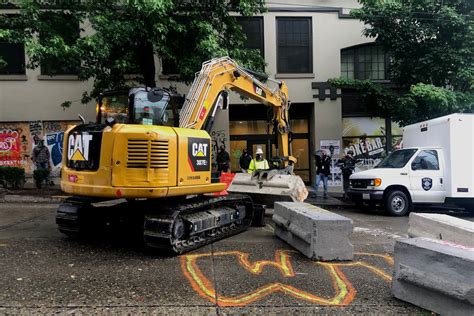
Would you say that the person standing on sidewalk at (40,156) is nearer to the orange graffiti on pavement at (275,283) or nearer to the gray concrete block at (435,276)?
the orange graffiti on pavement at (275,283)

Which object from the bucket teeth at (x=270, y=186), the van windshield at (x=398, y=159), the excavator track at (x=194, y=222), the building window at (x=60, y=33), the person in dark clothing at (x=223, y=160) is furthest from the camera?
the person in dark clothing at (x=223, y=160)

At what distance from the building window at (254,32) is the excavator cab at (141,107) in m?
10.5

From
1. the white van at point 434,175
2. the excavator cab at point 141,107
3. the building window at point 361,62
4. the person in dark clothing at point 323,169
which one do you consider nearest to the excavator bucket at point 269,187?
the excavator cab at point 141,107

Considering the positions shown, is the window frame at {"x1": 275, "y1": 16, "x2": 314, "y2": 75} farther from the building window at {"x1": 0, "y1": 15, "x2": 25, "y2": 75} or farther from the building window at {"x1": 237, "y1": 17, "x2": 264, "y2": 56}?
the building window at {"x1": 0, "y1": 15, "x2": 25, "y2": 75}

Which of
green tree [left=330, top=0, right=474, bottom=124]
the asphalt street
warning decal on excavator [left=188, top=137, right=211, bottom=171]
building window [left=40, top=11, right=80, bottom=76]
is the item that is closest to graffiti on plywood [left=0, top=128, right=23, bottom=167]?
building window [left=40, top=11, right=80, bottom=76]

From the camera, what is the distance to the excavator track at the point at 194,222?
638 centimetres

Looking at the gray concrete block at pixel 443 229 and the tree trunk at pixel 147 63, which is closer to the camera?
the gray concrete block at pixel 443 229

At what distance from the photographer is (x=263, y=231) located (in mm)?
8891

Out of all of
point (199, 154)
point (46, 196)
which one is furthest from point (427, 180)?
point (46, 196)

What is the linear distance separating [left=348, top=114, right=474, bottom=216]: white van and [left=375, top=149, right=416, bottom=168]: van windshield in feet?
0.12

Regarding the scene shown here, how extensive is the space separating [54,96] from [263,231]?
1161 centimetres

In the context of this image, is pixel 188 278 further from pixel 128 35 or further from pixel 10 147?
pixel 10 147

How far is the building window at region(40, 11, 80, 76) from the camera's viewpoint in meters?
11.7

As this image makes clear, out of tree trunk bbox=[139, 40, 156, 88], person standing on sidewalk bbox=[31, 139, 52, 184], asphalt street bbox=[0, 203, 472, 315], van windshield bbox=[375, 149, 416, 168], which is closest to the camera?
asphalt street bbox=[0, 203, 472, 315]
